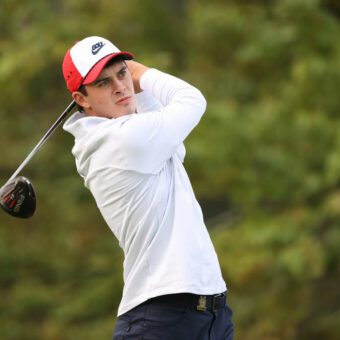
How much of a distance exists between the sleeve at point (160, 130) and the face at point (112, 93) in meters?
0.13

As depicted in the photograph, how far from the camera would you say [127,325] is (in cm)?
249

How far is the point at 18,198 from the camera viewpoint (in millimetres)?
2693

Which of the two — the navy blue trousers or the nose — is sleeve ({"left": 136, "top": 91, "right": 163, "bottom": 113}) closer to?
the nose

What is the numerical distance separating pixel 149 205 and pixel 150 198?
0.02 m

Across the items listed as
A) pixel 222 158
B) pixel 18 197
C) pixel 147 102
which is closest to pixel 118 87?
pixel 147 102

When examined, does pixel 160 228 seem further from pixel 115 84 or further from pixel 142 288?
pixel 115 84

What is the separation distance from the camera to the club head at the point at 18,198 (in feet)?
8.85

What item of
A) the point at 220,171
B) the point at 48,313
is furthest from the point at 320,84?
the point at 48,313

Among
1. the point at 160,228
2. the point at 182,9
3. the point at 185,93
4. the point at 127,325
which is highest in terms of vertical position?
the point at 182,9

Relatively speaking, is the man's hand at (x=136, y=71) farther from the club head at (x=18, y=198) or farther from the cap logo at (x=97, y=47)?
the club head at (x=18, y=198)

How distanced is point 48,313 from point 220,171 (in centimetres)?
319

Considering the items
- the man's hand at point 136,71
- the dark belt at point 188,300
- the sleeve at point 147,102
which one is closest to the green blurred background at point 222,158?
the sleeve at point 147,102

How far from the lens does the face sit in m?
2.53

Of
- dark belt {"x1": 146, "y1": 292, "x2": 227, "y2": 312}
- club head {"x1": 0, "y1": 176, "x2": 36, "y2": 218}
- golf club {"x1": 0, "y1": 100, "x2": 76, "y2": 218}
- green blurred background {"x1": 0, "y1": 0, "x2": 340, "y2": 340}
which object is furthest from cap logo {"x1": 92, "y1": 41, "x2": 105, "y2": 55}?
green blurred background {"x1": 0, "y1": 0, "x2": 340, "y2": 340}
